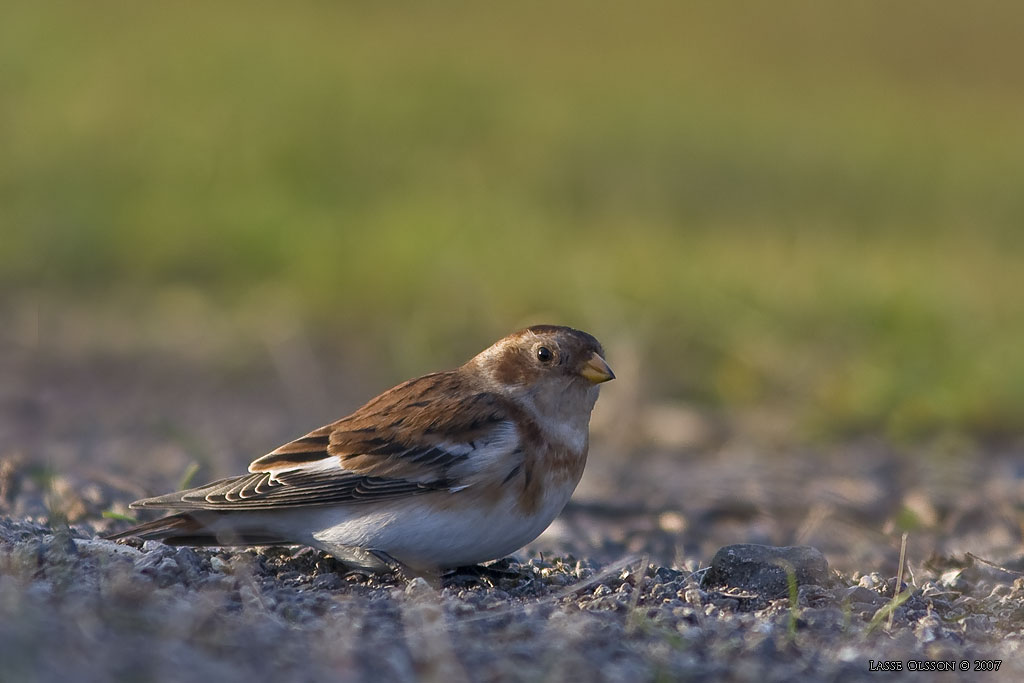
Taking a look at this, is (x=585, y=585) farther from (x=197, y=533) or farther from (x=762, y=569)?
(x=197, y=533)

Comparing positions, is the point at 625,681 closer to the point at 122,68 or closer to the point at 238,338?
the point at 238,338

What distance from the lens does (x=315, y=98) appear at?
16.0m

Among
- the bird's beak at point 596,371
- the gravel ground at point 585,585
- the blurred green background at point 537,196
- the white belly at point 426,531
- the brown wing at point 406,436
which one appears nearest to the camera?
the gravel ground at point 585,585

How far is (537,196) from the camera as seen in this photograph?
14062 millimetres

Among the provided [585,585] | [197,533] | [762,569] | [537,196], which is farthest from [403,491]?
[537,196]

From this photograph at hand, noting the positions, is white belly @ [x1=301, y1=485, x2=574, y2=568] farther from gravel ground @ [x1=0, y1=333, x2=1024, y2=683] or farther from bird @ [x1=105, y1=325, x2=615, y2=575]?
gravel ground @ [x1=0, y1=333, x2=1024, y2=683]

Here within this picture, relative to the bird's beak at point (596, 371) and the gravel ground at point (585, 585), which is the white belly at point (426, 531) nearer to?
the gravel ground at point (585, 585)

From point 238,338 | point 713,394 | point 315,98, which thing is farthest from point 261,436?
point 315,98

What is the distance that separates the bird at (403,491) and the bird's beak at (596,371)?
25 cm

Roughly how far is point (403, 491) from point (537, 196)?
9.78 meters

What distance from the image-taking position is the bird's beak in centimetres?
495

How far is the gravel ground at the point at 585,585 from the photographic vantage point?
329cm

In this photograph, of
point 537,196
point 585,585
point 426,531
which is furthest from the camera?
point 537,196

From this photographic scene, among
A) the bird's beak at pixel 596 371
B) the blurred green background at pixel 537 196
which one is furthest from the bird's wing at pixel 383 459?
the blurred green background at pixel 537 196
